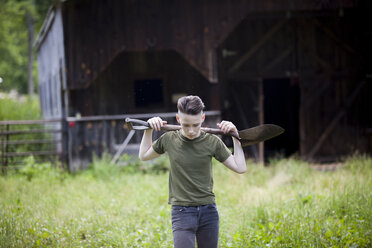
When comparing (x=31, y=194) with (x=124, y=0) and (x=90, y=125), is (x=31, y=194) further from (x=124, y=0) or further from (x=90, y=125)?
(x=124, y=0)

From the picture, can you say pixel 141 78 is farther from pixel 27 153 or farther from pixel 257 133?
pixel 257 133

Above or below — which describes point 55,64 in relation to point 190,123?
above

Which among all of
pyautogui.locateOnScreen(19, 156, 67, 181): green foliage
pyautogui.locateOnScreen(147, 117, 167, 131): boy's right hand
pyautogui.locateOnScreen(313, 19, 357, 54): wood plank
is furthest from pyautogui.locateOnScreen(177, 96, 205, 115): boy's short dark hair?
pyautogui.locateOnScreen(313, 19, 357, 54): wood plank

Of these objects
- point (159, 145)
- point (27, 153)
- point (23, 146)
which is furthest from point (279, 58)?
point (159, 145)

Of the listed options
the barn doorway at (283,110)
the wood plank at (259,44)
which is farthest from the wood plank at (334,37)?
the barn doorway at (283,110)

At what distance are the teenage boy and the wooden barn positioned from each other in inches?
270

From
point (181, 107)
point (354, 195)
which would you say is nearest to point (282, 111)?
point (354, 195)

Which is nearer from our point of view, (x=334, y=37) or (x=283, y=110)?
(x=334, y=37)

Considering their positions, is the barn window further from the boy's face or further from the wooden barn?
the boy's face

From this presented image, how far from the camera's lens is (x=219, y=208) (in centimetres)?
662

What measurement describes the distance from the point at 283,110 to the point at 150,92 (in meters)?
6.22

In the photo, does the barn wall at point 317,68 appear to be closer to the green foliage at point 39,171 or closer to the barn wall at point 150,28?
the barn wall at point 150,28

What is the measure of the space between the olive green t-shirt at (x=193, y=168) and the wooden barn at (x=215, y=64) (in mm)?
6850

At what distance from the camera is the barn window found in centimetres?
1274
